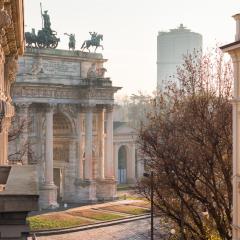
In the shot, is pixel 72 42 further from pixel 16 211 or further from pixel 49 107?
pixel 16 211

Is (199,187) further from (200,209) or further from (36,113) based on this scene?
(36,113)

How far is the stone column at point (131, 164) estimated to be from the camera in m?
81.1

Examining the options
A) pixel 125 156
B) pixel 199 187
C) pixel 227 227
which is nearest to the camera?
pixel 227 227

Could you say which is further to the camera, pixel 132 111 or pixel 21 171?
pixel 132 111

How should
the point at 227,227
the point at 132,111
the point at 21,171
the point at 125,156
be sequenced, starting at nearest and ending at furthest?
the point at 21,171, the point at 227,227, the point at 125,156, the point at 132,111

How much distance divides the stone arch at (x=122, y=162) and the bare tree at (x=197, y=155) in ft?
160

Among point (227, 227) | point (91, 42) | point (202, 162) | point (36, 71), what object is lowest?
point (227, 227)

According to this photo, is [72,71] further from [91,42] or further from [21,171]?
[21,171]

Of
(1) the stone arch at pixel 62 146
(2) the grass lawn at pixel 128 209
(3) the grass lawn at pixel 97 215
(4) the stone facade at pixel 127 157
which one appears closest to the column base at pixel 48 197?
(3) the grass lawn at pixel 97 215

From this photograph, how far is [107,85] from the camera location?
59.8m

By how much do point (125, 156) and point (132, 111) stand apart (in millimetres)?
48593

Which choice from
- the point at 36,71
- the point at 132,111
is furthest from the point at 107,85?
the point at 132,111

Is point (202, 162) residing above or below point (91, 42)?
below

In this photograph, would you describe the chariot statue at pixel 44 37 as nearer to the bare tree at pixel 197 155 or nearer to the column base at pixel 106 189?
the column base at pixel 106 189
